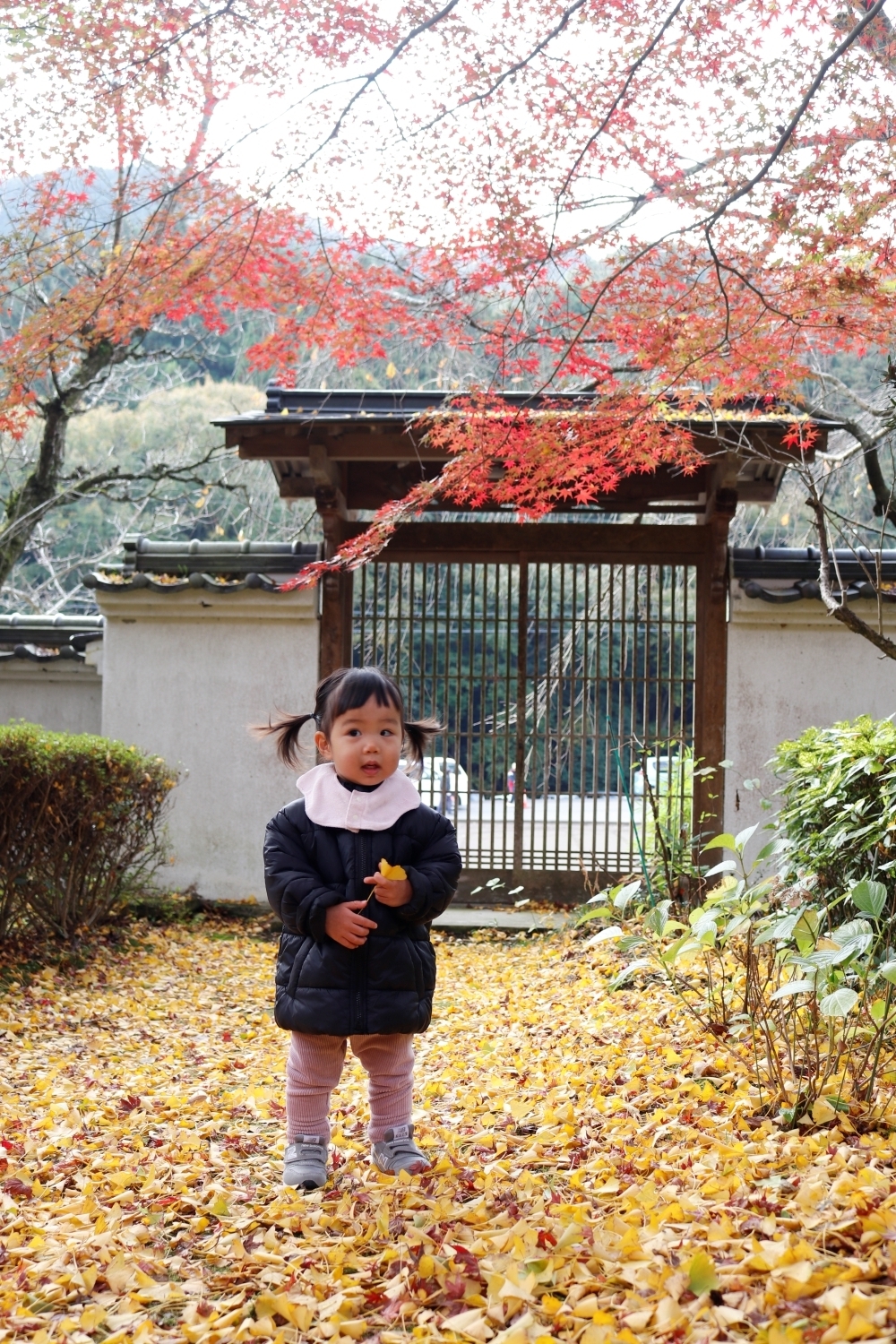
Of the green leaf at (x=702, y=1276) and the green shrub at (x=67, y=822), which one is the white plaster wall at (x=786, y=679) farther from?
the green leaf at (x=702, y=1276)

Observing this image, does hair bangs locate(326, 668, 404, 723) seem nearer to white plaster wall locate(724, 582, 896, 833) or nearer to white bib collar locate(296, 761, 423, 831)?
white bib collar locate(296, 761, 423, 831)

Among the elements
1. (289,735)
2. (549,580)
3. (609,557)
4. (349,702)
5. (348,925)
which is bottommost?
(348,925)

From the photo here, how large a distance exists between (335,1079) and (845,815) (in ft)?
6.44

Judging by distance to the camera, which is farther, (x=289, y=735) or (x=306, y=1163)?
(x=289, y=735)

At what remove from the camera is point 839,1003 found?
8.17ft

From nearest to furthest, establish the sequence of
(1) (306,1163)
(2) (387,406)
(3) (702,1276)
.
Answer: (3) (702,1276) → (1) (306,1163) → (2) (387,406)

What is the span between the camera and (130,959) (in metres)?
6.23

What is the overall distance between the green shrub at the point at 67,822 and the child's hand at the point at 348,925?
3.38 meters

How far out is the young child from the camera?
2.62m

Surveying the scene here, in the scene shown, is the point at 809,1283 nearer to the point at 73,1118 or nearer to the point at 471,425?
the point at 73,1118

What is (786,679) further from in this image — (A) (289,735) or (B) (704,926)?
(A) (289,735)

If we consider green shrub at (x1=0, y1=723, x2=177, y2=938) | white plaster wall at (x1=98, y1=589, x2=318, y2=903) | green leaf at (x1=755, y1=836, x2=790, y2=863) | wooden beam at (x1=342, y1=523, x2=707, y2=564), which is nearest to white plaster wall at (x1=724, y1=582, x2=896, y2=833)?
wooden beam at (x1=342, y1=523, x2=707, y2=564)

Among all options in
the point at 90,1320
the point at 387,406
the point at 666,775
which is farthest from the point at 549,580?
the point at 90,1320

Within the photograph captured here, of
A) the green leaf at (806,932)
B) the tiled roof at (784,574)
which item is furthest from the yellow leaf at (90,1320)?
the tiled roof at (784,574)
